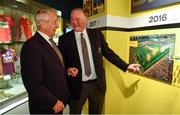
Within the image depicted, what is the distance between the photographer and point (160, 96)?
2.16 m

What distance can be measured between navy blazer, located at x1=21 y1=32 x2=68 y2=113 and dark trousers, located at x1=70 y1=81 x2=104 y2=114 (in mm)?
406

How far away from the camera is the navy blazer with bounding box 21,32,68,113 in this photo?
5.65 ft

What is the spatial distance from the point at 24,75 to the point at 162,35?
1359 millimetres

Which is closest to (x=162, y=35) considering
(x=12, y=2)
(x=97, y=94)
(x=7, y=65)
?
(x=97, y=94)

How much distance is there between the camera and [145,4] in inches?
89.7

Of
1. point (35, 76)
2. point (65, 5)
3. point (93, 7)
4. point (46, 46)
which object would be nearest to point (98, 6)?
point (93, 7)

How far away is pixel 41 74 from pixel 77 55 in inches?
23.3

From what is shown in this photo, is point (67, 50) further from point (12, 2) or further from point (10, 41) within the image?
point (12, 2)

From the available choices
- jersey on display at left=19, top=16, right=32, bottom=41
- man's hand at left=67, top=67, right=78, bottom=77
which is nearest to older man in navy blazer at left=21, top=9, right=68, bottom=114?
man's hand at left=67, top=67, right=78, bottom=77

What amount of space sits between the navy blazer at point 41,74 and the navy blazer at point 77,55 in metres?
0.35

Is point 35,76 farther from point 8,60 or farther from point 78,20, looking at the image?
point 8,60

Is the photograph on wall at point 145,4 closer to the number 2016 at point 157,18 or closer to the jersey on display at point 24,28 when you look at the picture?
the number 2016 at point 157,18

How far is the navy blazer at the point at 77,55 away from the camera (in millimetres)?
2254

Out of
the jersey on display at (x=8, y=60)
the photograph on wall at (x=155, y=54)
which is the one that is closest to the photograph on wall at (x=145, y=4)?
the photograph on wall at (x=155, y=54)
